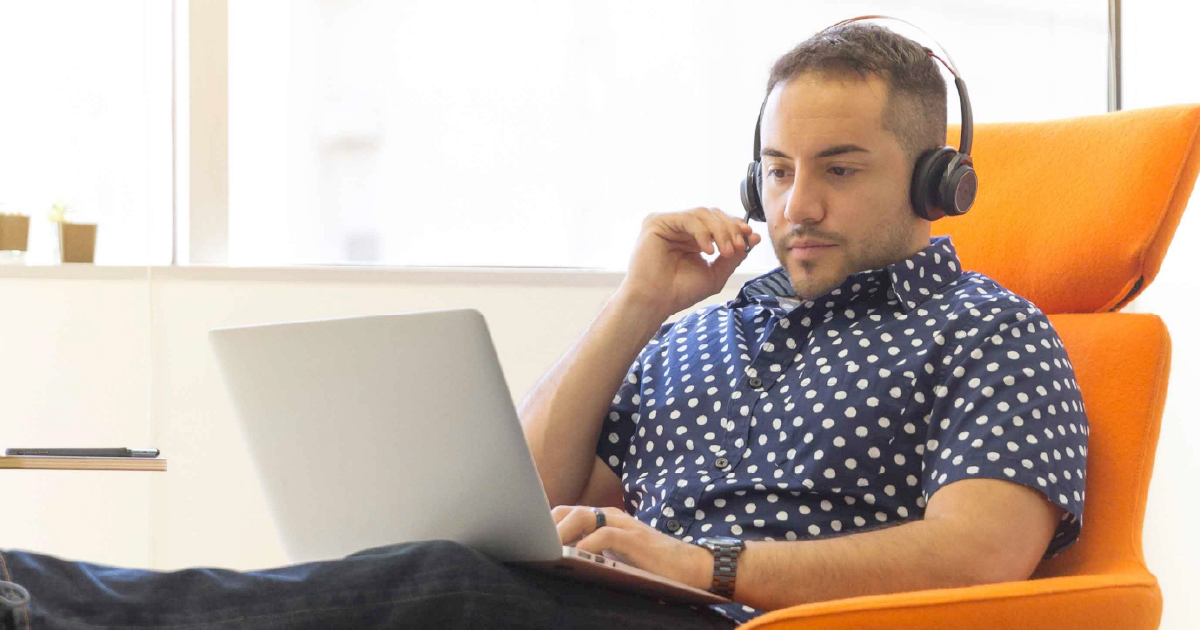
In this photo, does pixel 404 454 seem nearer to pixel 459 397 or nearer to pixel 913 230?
pixel 459 397

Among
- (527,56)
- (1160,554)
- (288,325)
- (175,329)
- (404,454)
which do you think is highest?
(527,56)

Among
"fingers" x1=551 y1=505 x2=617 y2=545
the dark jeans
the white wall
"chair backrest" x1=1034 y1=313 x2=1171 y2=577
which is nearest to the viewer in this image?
the dark jeans

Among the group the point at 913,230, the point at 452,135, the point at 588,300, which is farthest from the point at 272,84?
the point at 913,230

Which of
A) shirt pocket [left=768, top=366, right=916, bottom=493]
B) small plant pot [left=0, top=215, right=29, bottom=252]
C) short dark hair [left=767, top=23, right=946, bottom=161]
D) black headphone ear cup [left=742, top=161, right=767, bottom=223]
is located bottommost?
shirt pocket [left=768, top=366, right=916, bottom=493]

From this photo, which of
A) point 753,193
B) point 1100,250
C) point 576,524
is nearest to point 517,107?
point 753,193

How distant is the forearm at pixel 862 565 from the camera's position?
1.03 metres

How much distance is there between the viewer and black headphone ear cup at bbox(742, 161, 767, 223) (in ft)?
4.82

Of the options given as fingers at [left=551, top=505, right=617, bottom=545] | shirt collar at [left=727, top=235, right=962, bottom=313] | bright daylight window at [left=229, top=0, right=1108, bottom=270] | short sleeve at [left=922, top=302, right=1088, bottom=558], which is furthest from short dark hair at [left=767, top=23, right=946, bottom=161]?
bright daylight window at [left=229, top=0, right=1108, bottom=270]

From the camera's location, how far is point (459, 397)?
2.88ft

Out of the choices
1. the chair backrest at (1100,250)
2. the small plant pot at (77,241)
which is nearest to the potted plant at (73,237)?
the small plant pot at (77,241)

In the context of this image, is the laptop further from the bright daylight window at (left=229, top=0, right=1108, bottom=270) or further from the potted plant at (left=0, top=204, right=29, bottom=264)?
the potted plant at (left=0, top=204, right=29, bottom=264)

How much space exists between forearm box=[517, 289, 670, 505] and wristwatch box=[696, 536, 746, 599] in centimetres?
38

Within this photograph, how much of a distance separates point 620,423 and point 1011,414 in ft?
1.84

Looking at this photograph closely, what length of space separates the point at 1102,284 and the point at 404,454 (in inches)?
35.4
